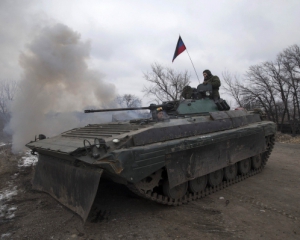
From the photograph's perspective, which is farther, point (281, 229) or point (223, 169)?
point (223, 169)

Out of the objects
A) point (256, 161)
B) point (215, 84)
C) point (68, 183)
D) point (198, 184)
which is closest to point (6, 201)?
point (68, 183)

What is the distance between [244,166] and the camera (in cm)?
668

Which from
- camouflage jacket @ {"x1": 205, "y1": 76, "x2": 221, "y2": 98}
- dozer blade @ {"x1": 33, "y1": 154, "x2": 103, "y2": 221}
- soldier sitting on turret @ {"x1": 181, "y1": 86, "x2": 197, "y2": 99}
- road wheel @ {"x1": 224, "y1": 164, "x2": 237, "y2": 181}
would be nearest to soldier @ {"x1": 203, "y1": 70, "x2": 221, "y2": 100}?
camouflage jacket @ {"x1": 205, "y1": 76, "x2": 221, "y2": 98}

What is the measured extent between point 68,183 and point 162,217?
5.57 ft

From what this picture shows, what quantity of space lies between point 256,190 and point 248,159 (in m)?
1.23

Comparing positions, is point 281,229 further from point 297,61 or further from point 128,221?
point 297,61

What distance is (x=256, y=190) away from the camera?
223 inches

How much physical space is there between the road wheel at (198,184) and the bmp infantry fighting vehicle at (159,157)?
0.02m

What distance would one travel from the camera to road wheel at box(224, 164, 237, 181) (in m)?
6.00

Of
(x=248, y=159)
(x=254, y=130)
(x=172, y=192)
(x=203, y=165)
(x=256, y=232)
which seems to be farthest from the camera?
(x=248, y=159)

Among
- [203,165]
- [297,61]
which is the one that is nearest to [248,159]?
[203,165]

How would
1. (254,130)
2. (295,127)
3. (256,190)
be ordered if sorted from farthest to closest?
(295,127), (254,130), (256,190)

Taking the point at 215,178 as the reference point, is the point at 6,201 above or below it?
below

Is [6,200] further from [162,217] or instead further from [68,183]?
[162,217]
